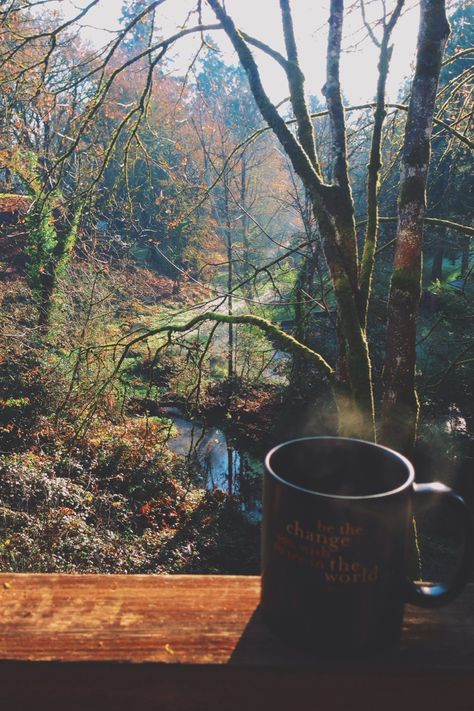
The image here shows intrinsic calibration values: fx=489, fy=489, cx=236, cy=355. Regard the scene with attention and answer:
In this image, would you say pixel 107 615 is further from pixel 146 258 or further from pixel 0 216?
pixel 146 258

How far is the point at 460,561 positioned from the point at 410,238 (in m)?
2.01

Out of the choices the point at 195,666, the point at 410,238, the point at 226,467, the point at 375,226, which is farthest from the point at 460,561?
the point at 226,467

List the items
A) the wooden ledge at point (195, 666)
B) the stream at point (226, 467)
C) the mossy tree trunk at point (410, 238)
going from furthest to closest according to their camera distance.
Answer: the stream at point (226, 467) → the mossy tree trunk at point (410, 238) → the wooden ledge at point (195, 666)

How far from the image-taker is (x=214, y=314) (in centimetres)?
316

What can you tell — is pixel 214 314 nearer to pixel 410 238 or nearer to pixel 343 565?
pixel 410 238

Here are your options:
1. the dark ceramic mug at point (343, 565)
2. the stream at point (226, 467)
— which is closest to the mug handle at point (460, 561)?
the dark ceramic mug at point (343, 565)

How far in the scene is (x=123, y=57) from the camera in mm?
24578

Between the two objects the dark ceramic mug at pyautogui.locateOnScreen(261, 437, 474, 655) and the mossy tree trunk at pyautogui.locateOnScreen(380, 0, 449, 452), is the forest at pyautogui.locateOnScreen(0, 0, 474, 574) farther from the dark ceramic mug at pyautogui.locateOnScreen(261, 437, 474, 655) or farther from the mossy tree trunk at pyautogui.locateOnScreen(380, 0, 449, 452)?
the dark ceramic mug at pyautogui.locateOnScreen(261, 437, 474, 655)

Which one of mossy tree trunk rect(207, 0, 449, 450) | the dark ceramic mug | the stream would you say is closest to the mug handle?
the dark ceramic mug

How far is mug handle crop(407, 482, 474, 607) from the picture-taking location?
657mm

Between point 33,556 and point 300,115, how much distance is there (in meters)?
6.20

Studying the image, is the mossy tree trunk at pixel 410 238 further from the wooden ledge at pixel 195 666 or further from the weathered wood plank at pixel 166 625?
the wooden ledge at pixel 195 666

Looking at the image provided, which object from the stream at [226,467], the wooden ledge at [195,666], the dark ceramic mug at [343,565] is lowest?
the stream at [226,467]

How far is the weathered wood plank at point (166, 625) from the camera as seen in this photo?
0.62 meters
